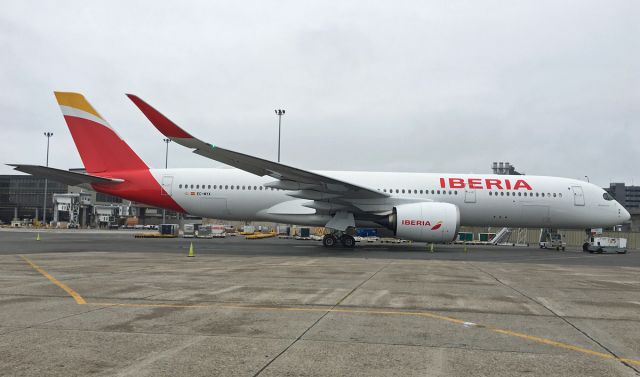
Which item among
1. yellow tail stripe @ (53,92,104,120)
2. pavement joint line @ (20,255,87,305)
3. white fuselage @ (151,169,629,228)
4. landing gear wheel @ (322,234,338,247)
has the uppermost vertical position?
yellow tail stripe @ (53,92,104,120)

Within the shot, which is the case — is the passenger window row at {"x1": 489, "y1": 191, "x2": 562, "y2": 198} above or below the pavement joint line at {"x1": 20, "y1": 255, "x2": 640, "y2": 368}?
above

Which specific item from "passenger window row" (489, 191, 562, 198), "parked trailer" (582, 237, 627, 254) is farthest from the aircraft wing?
"parked trailer" (582, 237, 627, 254)

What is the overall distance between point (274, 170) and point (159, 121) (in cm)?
453

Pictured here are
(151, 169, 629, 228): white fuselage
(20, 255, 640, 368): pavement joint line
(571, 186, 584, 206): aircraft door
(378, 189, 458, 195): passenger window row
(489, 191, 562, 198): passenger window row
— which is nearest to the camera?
(20, 255, 640, 368): pavement joint line

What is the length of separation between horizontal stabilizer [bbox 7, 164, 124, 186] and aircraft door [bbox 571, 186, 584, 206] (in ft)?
70.5

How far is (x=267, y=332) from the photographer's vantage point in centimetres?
476

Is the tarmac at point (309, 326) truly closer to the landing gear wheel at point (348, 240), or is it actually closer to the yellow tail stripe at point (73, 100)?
the landing gear wheel at point (348, 240)

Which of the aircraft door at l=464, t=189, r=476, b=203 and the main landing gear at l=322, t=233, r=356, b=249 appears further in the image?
the aircraft door at l=464, t=189, r=476, b=203

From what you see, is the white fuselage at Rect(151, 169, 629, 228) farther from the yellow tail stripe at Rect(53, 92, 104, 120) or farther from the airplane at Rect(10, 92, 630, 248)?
the yellow tail stripe at Rect(53, 92, 104, 120)

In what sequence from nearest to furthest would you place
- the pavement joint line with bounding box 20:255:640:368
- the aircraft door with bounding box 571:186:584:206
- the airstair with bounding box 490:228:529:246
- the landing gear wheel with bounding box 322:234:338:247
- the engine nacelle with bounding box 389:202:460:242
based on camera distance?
the pavement joint line with bounding box 20:255:640:368
the engine nacelle with bounding box 389:202:460:242
the landing gear wheel with bounding box 322:234:338:247
the aircraft door with bounding box 571:186:584:206
the airstair with bounding box 490:228:529:246

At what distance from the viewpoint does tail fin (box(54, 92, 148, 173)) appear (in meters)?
21.0

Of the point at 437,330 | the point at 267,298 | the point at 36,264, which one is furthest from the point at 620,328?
the point at 36,264

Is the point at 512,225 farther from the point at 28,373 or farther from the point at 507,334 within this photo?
the point at 28,373

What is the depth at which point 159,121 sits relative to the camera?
16.0 metres
